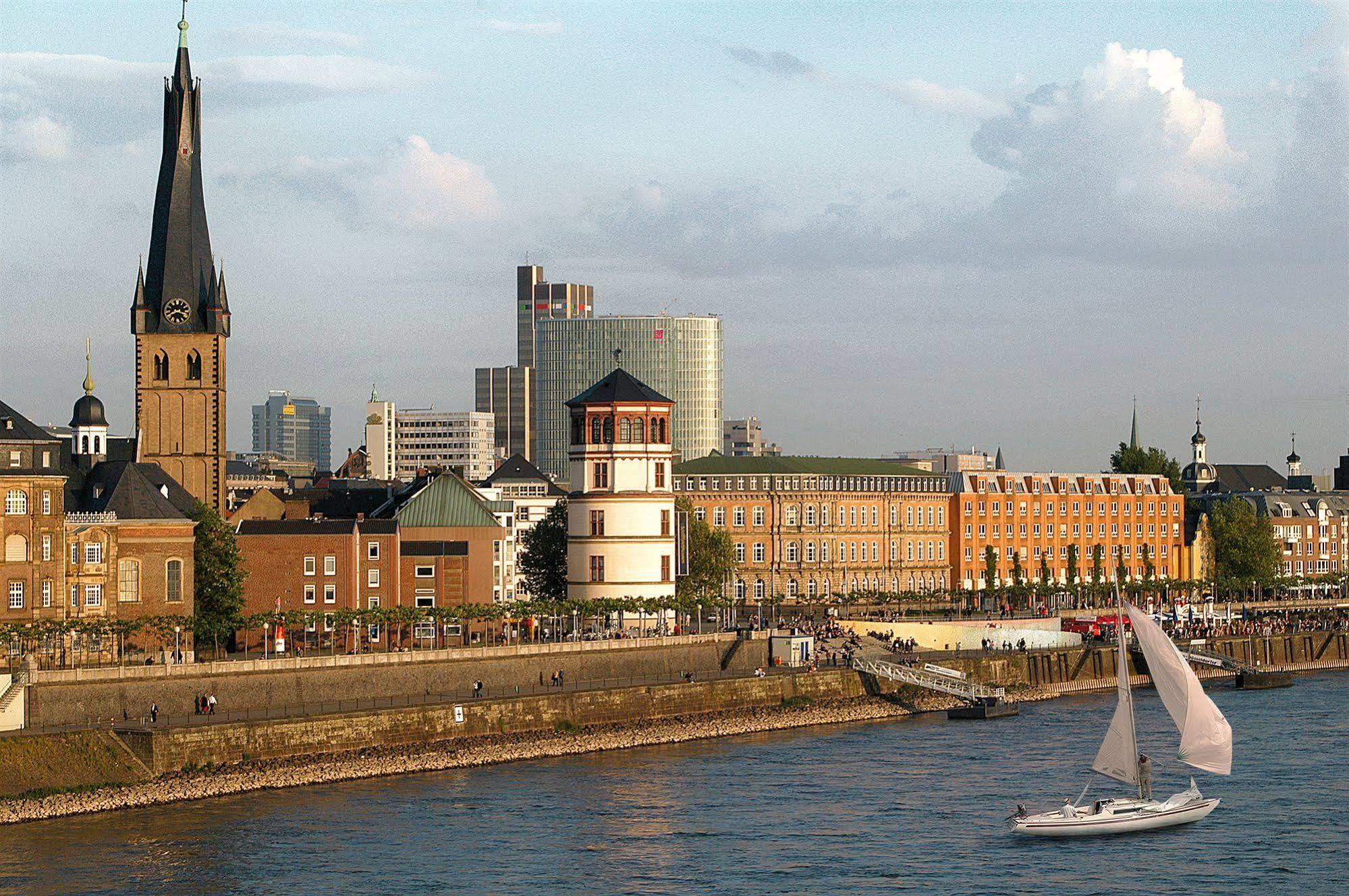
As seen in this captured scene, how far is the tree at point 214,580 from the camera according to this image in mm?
118500

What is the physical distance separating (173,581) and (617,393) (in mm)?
33371

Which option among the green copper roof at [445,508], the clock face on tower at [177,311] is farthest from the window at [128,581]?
the green copper roof at [445,508]

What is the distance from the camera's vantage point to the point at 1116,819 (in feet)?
282

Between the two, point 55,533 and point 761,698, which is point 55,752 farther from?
point 761,698

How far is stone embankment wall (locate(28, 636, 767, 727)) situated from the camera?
94875mm

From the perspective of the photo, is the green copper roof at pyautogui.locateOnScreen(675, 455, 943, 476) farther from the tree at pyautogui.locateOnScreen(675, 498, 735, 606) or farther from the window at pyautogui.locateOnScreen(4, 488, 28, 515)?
the window at pyautogui.locateOnScreen(4, 488, 28, 515)

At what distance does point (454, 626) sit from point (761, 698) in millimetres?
20445

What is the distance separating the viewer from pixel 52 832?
80.6 m

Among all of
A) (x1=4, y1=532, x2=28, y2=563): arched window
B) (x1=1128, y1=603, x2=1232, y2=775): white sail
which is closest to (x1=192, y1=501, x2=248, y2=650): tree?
(x1=4, y1=532, x2=28, y2=563): arched window

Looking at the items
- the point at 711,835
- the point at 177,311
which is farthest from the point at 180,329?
the point at 711,835

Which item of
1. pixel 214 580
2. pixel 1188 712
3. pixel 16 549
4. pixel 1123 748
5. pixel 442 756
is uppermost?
pixel 16 549

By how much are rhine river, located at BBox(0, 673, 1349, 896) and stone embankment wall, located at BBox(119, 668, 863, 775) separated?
349cm

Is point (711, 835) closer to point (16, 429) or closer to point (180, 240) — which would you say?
point (16, 429)

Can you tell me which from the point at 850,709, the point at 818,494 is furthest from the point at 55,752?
the point at 818,494
